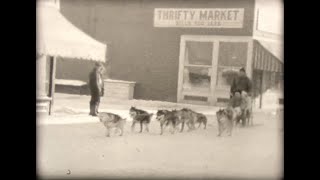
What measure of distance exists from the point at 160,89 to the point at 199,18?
64cm

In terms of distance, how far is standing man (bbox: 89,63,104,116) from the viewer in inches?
139

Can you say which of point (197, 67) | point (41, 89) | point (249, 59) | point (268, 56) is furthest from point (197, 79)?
point (41, 89)

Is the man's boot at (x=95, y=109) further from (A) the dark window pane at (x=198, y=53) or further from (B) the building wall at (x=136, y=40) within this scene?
(A) the dark window pane at (x=198, y=53)

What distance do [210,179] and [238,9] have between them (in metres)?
1.31

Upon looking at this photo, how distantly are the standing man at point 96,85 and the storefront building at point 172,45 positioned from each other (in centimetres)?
7

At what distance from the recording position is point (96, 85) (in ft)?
11.6

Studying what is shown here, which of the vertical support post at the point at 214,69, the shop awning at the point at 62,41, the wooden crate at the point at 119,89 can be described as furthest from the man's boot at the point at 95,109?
the vertical support post at the point at 214,69

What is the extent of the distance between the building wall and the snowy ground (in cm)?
19

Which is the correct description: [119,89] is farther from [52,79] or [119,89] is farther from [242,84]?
[242,84]
